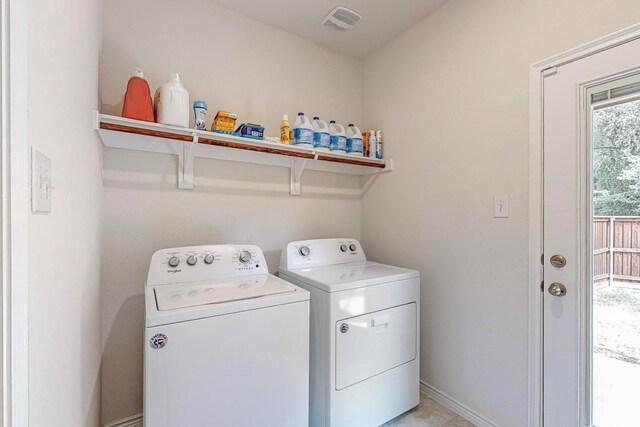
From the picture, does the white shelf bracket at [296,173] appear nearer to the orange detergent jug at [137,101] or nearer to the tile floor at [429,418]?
the orange detergent jug at [137,101]

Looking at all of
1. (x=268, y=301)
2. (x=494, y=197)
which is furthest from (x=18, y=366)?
(x=494, y=197)

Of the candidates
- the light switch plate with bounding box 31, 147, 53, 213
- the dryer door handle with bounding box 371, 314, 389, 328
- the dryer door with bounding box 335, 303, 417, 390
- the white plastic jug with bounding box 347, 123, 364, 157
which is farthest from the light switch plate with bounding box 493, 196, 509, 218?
the light switch plate with bounding box 31, 147, 53, 213

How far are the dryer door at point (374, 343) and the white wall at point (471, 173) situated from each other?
287 millimetres

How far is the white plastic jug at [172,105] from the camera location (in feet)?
5.05

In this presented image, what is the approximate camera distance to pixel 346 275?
1794mm

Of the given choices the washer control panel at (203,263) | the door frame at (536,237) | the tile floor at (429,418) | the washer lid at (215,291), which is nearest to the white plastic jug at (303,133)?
the washer control panel at (203,263)

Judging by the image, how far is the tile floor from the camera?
1.77 m

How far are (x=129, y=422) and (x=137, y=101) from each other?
1.76 metres

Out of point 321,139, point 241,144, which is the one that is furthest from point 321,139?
point 241,144

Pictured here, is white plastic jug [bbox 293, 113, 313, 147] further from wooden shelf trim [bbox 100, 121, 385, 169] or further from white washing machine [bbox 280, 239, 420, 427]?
white washing machine [bbox 280, 239, 420, 427]

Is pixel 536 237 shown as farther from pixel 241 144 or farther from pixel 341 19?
pixel 341 19

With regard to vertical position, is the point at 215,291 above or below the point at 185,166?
below

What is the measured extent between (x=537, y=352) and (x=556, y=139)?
106cm

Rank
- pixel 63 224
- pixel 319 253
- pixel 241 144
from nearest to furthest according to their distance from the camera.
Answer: pixel 63 224
pixel 241 144
pixel 319 253
